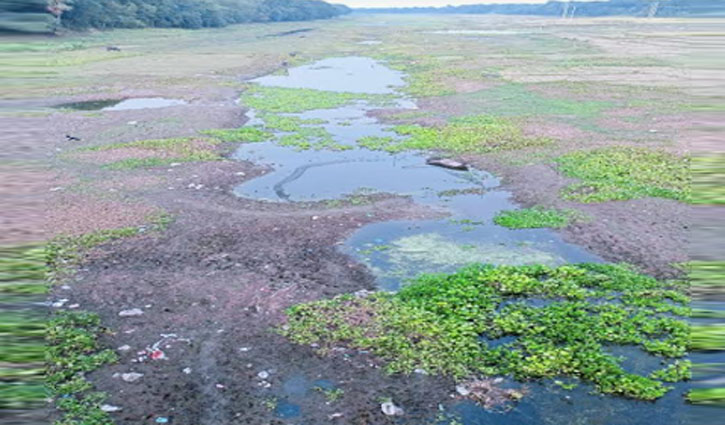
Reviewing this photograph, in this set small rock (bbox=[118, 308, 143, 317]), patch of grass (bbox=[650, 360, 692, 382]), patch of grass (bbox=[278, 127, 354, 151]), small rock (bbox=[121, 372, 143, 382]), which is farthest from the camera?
patch of grass (bbox=[278, 127, 354, 151])

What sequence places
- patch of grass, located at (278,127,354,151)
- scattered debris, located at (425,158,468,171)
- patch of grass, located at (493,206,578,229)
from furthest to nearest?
1. patch of grass, located at (278,127,354,151)
2. scattered debris, located at (425,158,468,171)
3. patch of grass, located at (493,206,578,229)

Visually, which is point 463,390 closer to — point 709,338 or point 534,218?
point 709,338

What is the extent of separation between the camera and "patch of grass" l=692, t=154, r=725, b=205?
3402mm

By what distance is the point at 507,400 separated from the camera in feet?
24.2

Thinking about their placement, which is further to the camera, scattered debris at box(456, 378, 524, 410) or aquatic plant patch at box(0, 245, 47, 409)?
scattered debris at box(456, 378, 524, 410)

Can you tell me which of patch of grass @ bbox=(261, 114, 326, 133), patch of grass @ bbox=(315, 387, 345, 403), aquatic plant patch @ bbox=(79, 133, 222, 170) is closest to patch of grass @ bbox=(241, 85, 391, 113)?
patch of grass @ bbox=(261, 114, 326, 133)

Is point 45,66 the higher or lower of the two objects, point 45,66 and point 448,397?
the higher

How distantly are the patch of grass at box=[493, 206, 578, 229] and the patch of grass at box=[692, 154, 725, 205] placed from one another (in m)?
9.86

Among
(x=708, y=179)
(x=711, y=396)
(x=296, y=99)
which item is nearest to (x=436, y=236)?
(x=708, y=179)

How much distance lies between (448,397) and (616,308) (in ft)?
12.2

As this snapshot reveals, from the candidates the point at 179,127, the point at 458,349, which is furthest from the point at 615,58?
the point at 458,349

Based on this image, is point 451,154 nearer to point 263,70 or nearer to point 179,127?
point 179,127

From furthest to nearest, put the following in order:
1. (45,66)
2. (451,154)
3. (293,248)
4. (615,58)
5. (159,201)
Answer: (615,58), (451,154), (159,201), (293,248), (45,66)

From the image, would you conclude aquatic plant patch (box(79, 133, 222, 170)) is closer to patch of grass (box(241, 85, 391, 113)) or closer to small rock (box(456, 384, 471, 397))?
patch of grass (box(241, 85, 391, 113))
